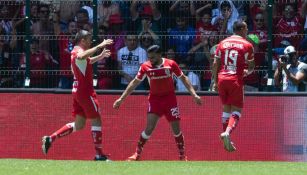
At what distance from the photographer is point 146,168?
1329 cm

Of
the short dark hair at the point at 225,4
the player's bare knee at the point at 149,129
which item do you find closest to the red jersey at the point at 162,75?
the player's bare knee at the point at 149,129

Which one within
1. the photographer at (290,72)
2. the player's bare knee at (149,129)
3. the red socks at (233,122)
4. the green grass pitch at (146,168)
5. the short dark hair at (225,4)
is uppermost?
the short dark hair at (225,4)

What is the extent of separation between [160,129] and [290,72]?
2.72 m

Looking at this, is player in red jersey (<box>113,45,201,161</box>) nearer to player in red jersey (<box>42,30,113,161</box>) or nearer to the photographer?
player in red jersey (<box>42,30,113,161</box>)

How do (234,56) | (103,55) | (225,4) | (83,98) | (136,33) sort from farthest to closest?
1. (136,33)
2. (225,4)
3. (83,98)
4. (234,56)
5. (103,55)

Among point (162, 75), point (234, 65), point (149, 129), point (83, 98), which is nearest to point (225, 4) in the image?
point (162, 75)

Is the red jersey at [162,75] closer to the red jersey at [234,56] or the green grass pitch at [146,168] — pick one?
the red jersey at [234,56]

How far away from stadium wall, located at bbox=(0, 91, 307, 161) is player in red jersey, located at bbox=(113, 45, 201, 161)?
5.56 ft

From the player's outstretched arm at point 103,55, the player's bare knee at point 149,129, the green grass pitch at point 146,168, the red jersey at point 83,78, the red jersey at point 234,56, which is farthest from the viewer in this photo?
the player's bare knee at point 149,129

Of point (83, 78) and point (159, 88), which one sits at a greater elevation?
point (83, 78)

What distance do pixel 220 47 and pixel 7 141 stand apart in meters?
5.33

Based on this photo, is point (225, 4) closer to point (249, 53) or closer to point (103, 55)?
point (249, 53)

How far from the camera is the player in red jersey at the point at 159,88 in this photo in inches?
643

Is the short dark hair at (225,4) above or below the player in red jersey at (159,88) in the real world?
above
